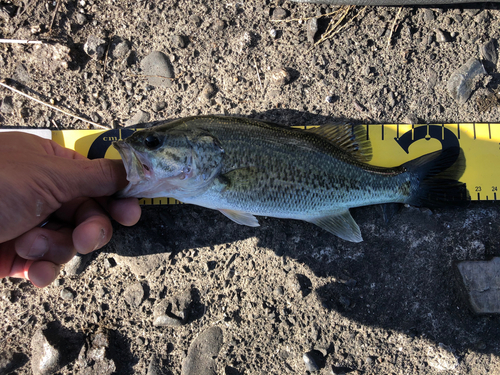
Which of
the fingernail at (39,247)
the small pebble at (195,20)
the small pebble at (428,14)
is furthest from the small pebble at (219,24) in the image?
the fingernail at (39,247)

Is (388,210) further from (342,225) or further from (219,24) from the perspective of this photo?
(219,24)

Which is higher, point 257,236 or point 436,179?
point 436,179

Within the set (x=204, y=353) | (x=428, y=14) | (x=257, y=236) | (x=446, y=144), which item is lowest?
(x=204, y=353)

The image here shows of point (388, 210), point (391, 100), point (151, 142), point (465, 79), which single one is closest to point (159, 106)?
point (151, 142)

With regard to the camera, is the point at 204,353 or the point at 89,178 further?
the point at 204,353

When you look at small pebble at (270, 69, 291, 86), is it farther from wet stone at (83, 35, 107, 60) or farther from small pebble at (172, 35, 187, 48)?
wet stone at (83, 35, 107, 60)

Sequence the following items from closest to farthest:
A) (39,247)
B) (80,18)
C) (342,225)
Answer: (39,247)
(342,225)
(80,18)

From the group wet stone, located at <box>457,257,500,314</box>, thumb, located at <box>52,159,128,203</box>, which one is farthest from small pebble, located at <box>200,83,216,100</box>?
wet stone, located at <box>457,257,500,314</box>
